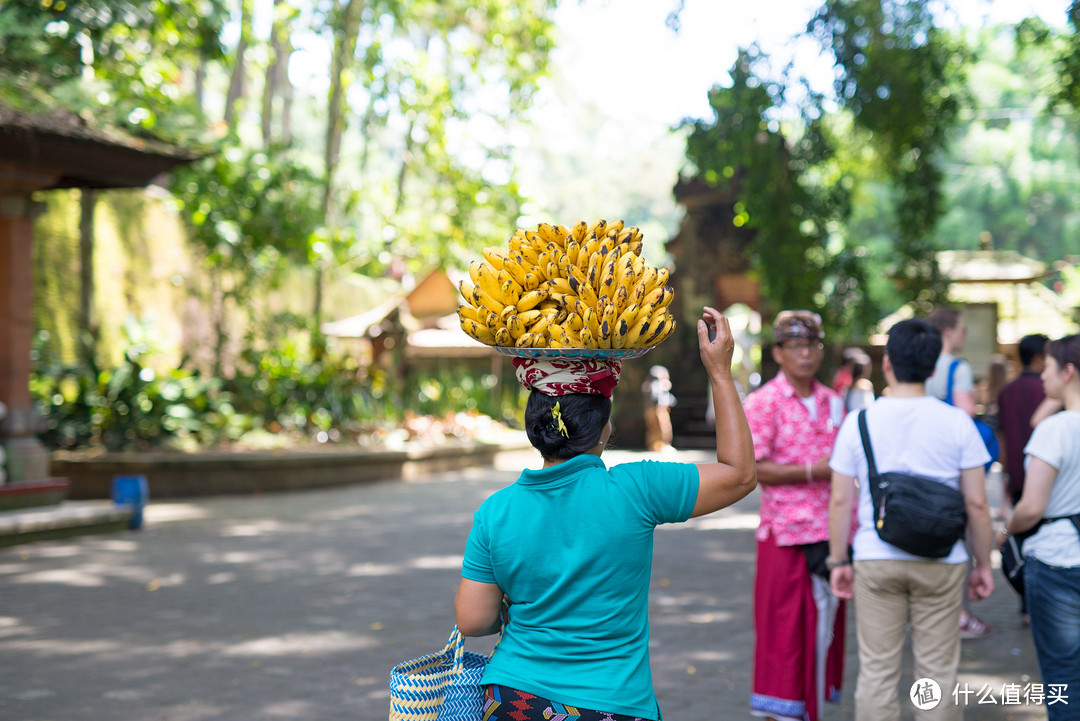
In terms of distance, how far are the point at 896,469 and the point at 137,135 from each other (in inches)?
387

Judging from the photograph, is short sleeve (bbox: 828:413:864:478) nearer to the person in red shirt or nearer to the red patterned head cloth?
the red patterned head cloth

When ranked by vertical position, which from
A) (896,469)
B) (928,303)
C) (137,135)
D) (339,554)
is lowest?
(339,554)

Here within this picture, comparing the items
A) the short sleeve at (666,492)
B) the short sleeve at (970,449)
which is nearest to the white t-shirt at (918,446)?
the short sleeve at (970,449)

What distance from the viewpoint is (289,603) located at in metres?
→ 7.43

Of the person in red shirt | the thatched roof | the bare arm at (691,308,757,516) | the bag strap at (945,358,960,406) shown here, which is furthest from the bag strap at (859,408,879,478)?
the thatched roof

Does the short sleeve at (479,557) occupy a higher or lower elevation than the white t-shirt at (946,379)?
lower

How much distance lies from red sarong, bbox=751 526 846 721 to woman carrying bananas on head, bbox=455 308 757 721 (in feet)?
7.34

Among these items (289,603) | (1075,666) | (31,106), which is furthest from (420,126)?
(1075,666)

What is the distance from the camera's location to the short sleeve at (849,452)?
402cm

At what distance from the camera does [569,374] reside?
2.48 meters

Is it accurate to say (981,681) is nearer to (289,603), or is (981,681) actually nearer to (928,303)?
(289,603)

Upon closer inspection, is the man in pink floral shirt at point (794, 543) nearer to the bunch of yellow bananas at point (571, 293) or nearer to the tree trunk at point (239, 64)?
the bunch of yellow bananas at point (571, 293)

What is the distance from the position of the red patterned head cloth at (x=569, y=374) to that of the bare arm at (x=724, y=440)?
0.25m

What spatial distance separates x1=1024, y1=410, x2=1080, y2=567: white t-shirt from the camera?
151 inches
